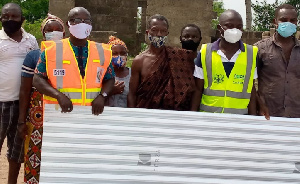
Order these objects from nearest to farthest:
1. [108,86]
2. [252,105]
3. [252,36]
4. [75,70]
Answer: [75,70]
[108,86]
[252,105]
[252,36]

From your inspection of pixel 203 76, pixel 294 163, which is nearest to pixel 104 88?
pixel 203 76

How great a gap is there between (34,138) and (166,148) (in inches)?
48.5

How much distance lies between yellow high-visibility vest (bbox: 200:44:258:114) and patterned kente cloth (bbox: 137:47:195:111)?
7.1 inches

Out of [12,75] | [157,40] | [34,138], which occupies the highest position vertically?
[157,40]

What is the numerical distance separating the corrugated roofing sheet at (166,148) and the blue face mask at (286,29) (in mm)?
788

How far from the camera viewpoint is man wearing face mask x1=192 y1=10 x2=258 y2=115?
3.41m

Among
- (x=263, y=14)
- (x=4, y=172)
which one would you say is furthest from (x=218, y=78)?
(x=263, y=14)

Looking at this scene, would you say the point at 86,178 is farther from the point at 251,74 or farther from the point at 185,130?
the point at 251,74

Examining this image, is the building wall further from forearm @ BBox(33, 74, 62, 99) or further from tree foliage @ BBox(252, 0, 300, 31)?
tree foliage @ BBox(252, 0, 300, 31)

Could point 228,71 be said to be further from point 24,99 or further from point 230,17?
point 24,99

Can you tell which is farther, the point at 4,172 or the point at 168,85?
the point at 4,172

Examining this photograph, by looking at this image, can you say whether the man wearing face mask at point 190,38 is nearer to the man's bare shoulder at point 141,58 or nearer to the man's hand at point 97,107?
the man's bare shoulder at point 141,58

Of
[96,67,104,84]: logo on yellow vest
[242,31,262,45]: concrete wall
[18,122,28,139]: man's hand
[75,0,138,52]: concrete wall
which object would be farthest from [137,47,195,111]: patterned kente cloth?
[75,0,138,52]: concrete wall

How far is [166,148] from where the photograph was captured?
127 inches
